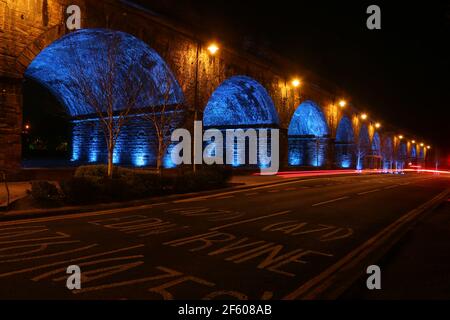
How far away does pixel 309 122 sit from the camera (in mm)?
44938

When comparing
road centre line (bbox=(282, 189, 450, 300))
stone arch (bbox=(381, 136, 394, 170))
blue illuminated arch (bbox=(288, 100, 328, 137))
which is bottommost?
road centre line (bbox=(282, 189, 450, 300))

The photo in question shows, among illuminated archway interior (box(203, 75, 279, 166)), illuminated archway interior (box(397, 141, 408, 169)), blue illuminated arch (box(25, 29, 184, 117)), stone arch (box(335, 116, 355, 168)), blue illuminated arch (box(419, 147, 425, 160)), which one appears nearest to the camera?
blue illuminated arch (box(25, 29, 184, 117))

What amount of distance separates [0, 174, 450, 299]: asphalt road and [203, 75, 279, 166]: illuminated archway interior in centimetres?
2114

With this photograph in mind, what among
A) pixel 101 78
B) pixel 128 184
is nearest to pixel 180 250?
pixel 128 184

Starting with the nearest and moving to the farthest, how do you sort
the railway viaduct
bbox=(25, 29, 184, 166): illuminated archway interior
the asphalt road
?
the asphalt road < the railway viaduct < bbox=(25, 29, 184, 166): illuminated archway interior

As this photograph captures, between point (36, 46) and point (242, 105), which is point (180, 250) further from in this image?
point (242, 105)

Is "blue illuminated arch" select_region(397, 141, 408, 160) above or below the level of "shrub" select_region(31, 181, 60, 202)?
above

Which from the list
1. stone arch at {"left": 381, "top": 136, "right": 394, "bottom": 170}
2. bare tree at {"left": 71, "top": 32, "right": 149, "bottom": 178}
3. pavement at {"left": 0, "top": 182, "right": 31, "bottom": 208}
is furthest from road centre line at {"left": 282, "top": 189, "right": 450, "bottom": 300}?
stone arch at {"left": 381, "top": 136, "right": 394, "bottom": 170}

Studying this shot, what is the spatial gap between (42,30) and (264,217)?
12328 mm

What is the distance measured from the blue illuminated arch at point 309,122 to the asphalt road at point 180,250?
31.6m

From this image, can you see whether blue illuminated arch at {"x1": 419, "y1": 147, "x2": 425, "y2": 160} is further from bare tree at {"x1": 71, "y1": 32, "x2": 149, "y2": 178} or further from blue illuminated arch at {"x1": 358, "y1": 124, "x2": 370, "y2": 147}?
bare tree at {"x1": 71, "y1": 32, "x2": 149, "y2": 178}

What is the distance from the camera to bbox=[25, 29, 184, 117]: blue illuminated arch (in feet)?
64.2

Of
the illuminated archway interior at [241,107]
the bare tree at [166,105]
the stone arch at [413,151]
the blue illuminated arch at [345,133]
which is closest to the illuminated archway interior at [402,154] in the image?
the stone arch at [413,151]

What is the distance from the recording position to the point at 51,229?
835cm
